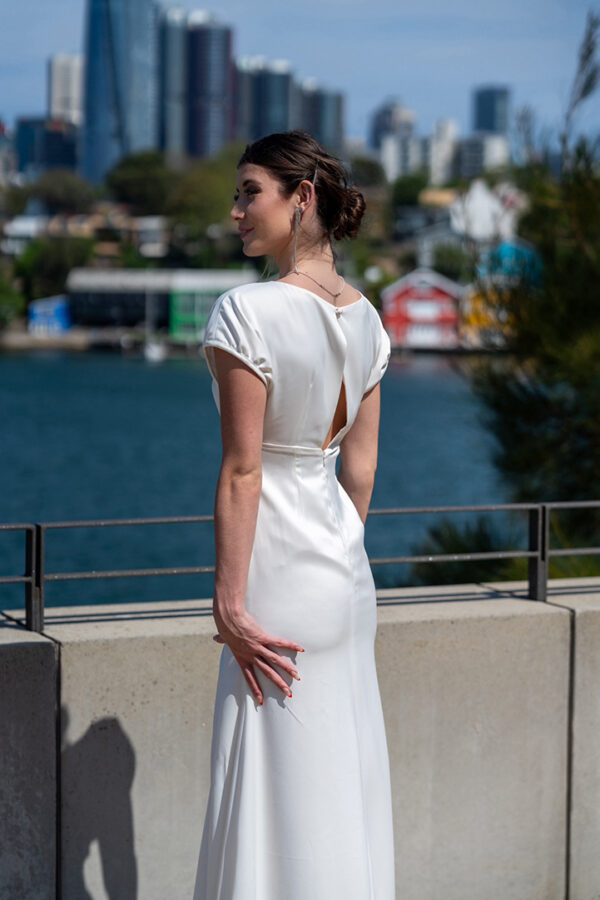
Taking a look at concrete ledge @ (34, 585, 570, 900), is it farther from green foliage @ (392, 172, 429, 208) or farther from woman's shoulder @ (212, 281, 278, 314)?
green foliage @ (392, 172, 429, 208)

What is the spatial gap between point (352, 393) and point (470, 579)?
4604mm

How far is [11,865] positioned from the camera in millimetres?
2795

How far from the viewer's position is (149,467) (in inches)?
1571

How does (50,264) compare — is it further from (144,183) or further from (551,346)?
(551,346)

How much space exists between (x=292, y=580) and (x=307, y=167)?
0.70 m

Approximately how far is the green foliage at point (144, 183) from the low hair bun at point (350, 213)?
140 m

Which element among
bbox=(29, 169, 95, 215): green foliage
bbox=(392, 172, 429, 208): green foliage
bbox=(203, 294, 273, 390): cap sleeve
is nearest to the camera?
bbox=(203, 294, 273, 390): cap sleeve

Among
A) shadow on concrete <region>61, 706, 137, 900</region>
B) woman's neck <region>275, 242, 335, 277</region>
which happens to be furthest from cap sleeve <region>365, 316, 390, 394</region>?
shadow on concrete <region>61, 706, 137, 900</region>

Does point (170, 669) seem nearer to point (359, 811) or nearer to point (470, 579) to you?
point (359, 811)

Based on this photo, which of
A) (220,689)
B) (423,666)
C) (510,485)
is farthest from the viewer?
(510,485)

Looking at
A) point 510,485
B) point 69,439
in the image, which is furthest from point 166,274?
point 510,485

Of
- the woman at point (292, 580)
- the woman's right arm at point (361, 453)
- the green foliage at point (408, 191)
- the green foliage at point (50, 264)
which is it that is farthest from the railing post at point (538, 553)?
the green foliage at point (408, 191)

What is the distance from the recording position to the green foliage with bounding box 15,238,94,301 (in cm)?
12325

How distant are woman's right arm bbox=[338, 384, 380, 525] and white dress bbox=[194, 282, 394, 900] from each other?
0.32 ft
